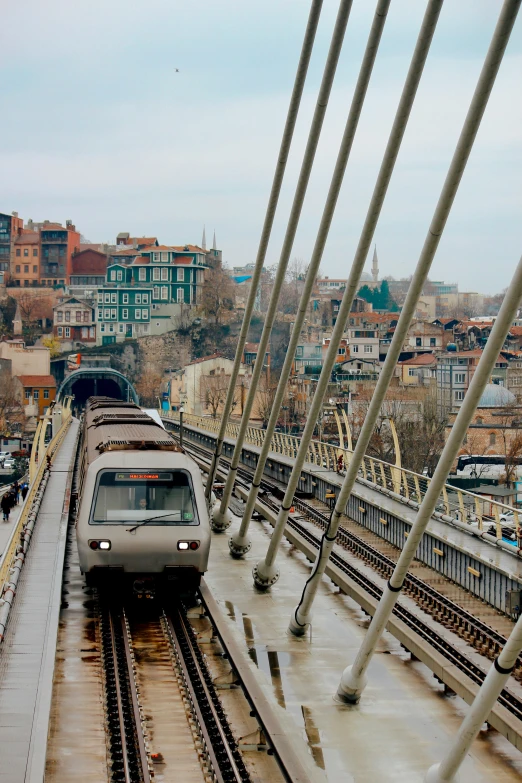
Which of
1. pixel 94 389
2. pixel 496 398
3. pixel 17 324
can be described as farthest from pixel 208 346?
pixel 496 398

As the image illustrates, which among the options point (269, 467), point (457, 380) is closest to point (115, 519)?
point (269, 467)

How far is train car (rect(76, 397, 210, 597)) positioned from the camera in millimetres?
12875

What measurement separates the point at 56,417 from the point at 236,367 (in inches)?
1524

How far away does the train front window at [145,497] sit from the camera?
13.2 m

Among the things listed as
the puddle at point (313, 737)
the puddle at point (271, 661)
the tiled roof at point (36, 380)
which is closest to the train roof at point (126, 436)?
the puddle at point (271, 661)

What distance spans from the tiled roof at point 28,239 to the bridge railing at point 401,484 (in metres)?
93.3

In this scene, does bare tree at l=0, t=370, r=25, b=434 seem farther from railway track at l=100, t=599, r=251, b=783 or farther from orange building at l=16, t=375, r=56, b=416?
railway track at l=100, t=599, r=251, b=783

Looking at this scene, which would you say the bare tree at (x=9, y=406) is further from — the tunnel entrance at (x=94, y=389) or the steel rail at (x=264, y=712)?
the steel rail at (x=264, y=712)

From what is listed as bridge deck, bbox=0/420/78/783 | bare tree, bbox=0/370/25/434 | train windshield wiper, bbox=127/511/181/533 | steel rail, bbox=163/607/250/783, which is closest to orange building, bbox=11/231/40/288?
bare tree, bbox=0/370/25/434

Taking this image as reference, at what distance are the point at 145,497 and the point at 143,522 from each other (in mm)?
475

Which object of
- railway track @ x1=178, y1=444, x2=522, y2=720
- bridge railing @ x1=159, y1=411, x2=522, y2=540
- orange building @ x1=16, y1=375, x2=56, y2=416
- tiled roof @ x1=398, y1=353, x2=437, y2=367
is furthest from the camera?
orange building @ x1=16, y1=375, x2=56, y2=416

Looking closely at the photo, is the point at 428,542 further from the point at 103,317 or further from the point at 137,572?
the point at 103,317

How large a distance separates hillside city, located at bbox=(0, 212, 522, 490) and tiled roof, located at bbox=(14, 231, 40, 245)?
145mm

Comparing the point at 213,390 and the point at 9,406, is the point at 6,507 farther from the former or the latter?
the point at 9,406
